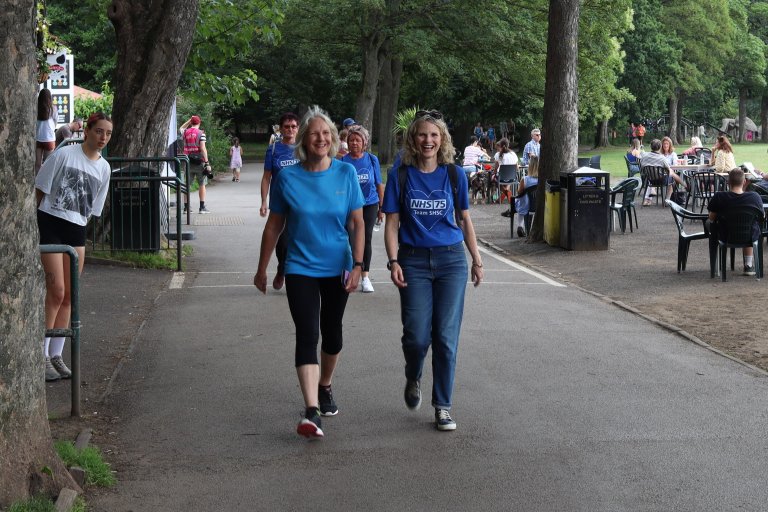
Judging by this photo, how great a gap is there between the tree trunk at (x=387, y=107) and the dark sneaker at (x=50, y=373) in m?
40.1

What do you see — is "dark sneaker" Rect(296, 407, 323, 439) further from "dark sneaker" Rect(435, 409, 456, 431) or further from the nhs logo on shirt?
the nhs logo on shirt

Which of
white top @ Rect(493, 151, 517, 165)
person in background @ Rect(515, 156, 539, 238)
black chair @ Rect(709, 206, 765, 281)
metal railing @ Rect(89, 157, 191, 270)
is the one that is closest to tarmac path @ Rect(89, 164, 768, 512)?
black chair @ Rect(709, 206, 765, 281)

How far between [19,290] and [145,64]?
995 centimetres

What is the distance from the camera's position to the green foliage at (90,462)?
18.1 ft

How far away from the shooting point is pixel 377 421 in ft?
22.1

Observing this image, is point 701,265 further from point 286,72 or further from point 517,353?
point 286,72

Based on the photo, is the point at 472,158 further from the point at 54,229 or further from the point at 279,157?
the point at 54,229

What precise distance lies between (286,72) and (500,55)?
80.8ft

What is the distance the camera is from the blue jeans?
21.6ft

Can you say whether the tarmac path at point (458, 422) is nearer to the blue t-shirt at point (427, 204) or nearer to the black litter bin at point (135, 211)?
the blue t-shirt at point (427, 204)

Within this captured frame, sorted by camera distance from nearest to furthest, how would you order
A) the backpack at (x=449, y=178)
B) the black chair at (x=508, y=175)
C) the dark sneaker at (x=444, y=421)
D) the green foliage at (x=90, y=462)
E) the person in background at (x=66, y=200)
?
the green foliage at (x=90, y=462) < the dark sneaker at (x=444, y=421) < the backpack at (x=449, y=178) < the person in background at (x=66, y=200) < the black chair at (x=508, y=175)

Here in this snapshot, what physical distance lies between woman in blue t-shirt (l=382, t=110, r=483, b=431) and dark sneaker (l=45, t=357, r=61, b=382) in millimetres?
2471

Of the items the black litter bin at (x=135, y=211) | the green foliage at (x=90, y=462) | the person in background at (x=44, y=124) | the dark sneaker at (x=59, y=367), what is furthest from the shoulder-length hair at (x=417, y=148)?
the person in background at (x=44, y=124)

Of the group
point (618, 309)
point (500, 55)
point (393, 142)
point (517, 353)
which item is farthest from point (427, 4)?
point (517, 353)
